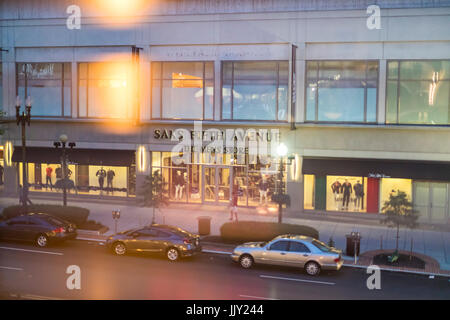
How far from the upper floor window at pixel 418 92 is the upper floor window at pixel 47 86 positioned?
66.7ft

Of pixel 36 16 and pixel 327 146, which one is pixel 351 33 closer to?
pixel 327 146

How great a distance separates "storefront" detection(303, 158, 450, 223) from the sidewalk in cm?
119

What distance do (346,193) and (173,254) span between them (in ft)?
43.3

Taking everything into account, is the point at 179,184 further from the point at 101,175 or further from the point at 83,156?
the point at 83,156

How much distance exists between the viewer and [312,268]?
20.5 m

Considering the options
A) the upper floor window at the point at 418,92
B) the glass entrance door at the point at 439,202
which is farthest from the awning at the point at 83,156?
the glass entrance door at the point at 439,202

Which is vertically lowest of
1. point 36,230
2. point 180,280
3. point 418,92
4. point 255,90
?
point 180,280

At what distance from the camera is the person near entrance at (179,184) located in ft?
115

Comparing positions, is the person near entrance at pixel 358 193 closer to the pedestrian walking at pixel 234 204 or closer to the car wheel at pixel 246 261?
the pedestrian walking at pixel 234 204

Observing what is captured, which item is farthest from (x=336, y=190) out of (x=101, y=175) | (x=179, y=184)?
(x=101, y=175)

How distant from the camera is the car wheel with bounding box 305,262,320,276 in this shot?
67.2ft

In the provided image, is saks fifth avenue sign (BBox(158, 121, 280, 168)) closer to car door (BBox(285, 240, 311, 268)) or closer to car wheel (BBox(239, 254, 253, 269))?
car wheel (BBox(239, 254, 253, 269))

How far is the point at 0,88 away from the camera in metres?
37.7
